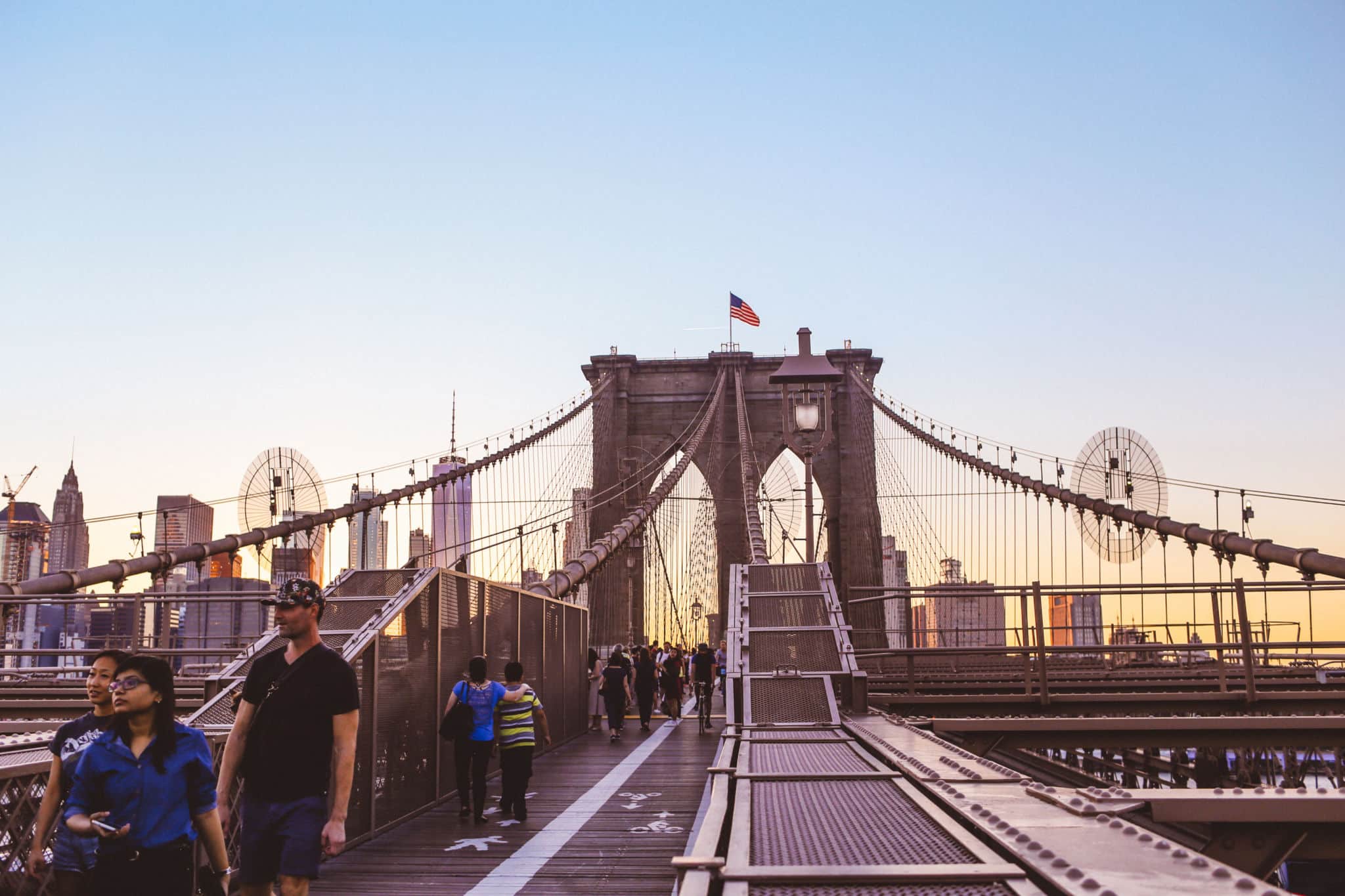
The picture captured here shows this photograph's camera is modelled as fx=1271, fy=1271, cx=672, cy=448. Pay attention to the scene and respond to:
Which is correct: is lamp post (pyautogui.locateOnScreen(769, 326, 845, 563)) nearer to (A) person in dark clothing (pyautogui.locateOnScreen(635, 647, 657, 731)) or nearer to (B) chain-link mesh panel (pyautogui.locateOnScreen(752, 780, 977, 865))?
(A) person in dark clothing (pyautogui.locateOnScreen(635, 647, 657, 731))

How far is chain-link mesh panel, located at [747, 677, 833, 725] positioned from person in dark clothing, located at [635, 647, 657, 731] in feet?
27.7

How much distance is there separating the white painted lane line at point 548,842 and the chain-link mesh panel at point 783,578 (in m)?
2.48

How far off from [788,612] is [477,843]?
557 centimetres

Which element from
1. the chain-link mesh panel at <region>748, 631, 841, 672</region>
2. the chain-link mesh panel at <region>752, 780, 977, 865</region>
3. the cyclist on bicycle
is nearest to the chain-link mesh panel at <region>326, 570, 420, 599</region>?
the chain-link mesh panel at <region>748, 631, 841, 672</region>

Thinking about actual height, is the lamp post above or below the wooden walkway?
above

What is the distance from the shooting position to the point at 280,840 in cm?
425

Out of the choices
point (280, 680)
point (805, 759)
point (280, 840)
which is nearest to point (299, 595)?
point (280, 680)

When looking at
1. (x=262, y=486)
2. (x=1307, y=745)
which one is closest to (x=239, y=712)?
(x=1307, y=745)

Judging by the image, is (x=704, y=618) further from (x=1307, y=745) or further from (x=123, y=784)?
(x=123, y=784)

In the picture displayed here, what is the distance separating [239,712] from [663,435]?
40753mm

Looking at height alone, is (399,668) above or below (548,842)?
above

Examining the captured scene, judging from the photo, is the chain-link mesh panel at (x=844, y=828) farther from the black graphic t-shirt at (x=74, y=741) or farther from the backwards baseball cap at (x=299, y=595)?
the black graphic t-shirt at (x=74, y=741)

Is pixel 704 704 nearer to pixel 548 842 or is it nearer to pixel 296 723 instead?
pixel 548 842

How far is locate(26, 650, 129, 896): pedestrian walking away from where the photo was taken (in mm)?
3748
